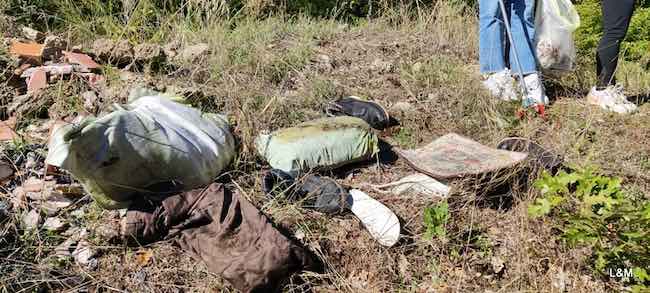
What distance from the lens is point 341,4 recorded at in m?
6.78

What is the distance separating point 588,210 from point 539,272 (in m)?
0.39

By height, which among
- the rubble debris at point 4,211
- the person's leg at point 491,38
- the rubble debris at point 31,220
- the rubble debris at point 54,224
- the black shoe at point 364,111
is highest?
the person's leg at point 491,38

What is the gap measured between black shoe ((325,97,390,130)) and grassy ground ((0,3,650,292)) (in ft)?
0.30

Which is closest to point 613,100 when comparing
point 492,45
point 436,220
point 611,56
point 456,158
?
point 611,56

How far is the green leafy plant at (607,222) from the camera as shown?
2.09m

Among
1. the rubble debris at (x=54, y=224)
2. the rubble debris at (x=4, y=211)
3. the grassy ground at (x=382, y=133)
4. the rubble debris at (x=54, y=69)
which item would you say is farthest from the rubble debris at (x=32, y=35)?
the rubble debris at (x=54, y=224)

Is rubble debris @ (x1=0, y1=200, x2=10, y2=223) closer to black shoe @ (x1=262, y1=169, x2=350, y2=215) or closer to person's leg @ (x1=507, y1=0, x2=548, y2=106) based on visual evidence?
black shoe @ (x1=262, y1=169, x2=350, y2=215)

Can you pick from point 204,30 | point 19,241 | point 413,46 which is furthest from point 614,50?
point 19,241

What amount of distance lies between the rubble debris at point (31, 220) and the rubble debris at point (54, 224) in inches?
1.4

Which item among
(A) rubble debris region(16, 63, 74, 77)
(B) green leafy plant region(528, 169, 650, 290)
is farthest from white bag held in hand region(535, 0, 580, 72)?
(A) rubble debris region(16, 63, 74, 77)

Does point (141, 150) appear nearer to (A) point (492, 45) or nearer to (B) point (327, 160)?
(B) point (327, 160)

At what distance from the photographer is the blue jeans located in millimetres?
4020

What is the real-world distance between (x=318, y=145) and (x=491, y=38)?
6.12 feet

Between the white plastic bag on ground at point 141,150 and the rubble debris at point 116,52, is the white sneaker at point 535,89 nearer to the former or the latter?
the white plastic bag on ground at point 141,150
